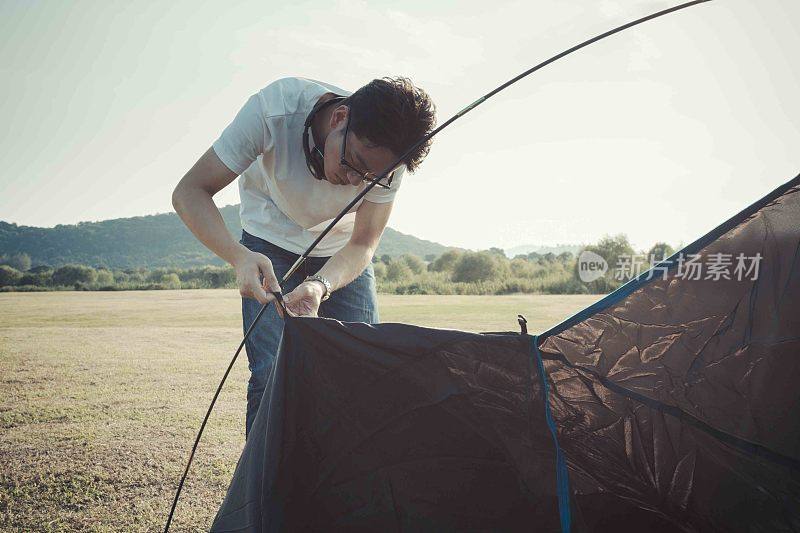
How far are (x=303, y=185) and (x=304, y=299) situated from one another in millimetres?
351

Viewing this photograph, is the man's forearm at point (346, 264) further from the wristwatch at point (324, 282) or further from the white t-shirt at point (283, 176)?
the white t-shirt at point (283, 176)

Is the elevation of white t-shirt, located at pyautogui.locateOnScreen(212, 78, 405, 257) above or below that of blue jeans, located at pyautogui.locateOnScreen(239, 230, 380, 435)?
above

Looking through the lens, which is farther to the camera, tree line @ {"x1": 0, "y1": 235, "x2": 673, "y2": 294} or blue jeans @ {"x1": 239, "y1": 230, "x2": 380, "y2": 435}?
tree line @ {"x1": 0, "y1": 235, "x2": 673, "y2": 294}

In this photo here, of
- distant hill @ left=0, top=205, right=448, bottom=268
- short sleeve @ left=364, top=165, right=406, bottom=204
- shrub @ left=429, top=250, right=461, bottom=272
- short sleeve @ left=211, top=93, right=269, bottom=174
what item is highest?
distant hill @ left=0, top=205, right=448, bottom=268

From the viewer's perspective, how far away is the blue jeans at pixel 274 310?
1.49m

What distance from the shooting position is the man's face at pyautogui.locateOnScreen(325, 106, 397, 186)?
1235mm

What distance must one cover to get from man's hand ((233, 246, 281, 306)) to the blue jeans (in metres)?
0.28

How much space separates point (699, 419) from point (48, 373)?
4.18m

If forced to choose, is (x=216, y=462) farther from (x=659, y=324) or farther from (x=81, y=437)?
(x=659, y=324)

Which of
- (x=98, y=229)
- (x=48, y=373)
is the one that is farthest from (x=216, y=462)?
(x=98, y=229)

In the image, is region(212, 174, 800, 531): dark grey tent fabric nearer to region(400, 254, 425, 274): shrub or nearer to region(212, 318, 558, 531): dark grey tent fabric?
region(212, 318, 558, 531): dark grey tent fabric

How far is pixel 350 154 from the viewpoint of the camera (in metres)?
1.27

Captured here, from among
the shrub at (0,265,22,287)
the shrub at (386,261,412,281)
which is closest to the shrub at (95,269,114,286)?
the shrub at (0,265,22,287)

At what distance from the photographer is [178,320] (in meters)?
8.62
